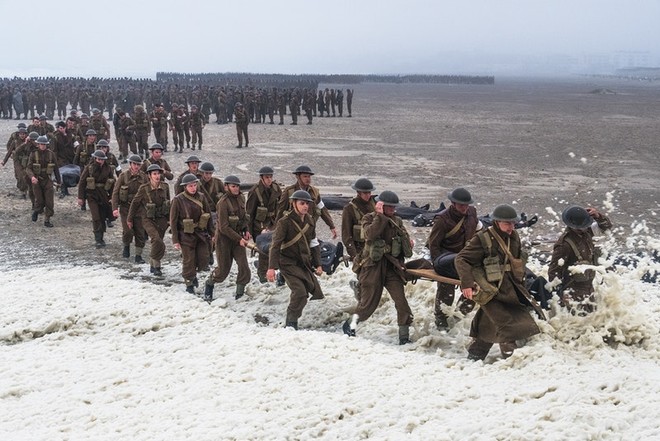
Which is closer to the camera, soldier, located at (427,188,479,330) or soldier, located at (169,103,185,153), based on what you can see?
soldier, located at (427,188,479,330)

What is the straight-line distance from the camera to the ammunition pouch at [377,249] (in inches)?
289

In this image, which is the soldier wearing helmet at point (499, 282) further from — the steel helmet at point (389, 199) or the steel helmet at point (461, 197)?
the steel helmet at point (389, 199)

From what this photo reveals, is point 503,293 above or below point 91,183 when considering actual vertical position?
below

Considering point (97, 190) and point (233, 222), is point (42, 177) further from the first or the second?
point (233, 222)

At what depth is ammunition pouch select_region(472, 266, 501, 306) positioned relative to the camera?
636 cm

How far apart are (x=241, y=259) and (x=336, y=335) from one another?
226 centimetres

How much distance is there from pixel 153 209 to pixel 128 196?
3.06 ft

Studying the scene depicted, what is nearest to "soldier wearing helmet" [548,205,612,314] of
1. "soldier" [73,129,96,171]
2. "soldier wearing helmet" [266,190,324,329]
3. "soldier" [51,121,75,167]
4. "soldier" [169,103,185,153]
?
"soldier wearing helmet" [266,190,324,329]

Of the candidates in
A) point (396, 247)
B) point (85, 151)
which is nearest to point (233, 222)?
point (396, 247)

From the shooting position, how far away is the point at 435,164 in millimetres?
21031

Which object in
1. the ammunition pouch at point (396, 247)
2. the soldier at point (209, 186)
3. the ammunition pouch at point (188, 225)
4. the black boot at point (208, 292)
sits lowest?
the black boot at point (208, 292)

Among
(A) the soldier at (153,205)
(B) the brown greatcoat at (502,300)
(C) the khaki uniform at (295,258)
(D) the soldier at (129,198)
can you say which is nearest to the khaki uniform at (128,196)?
(D) the soldier at (129,198)

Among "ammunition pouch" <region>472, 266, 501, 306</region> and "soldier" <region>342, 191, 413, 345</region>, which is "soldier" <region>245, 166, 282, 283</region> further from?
"ammunition pouch" <region>472, 266, 501, 306</region>

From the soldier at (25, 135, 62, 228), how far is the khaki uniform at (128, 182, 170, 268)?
11.1 ft
